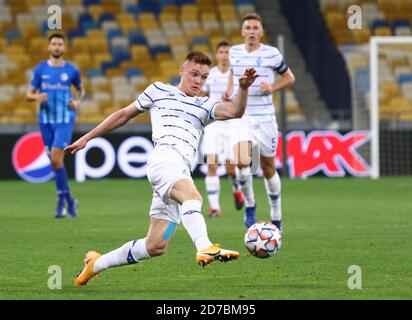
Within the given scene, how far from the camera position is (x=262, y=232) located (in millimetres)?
8555

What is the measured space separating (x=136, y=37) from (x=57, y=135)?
1289 cm

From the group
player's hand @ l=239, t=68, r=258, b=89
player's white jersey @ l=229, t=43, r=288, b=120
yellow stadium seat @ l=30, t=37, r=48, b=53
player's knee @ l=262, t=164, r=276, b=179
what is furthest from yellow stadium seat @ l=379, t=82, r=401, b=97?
player's hand @ l=239, t=68, r=258, b=89

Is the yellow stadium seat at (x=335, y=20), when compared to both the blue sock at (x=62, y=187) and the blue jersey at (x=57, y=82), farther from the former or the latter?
the blue sock at (x=62, y=187)

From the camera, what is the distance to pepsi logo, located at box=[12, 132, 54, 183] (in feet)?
71.5

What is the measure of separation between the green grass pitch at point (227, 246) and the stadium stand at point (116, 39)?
6.94 m

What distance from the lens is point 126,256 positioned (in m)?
8.13

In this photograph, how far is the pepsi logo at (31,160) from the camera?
21.8 meters

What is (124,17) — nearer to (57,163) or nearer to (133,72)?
(133,72)

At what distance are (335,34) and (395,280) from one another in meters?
19.6

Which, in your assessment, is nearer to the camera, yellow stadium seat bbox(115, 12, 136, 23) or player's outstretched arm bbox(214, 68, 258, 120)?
player's outstretched arm bbox(214, 68, 258, 120)

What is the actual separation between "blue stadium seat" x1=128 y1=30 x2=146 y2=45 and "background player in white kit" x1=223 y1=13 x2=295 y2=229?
14502mm

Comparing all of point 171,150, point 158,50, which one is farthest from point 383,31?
point 171,150
